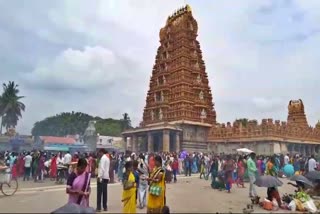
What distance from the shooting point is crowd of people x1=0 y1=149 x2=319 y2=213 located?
7.09m

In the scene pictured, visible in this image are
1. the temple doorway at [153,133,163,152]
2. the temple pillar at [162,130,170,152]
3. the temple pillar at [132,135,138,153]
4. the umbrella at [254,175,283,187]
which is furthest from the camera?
the temple pillar at [132,135,138,153]

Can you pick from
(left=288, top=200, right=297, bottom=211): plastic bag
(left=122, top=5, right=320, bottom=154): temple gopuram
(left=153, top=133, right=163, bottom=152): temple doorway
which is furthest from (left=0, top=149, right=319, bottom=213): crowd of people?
(left=153, top=133, right=163, bottom=152): temple doorway

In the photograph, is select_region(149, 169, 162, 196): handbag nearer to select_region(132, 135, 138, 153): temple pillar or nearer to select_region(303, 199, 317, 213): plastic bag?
select_region(303, 199, 317, 213): plastic bag

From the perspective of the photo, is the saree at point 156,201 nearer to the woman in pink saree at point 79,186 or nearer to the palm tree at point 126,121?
the woman in pink saree at point 79,186

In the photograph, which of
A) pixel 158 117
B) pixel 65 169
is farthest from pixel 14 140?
pixel 65 169

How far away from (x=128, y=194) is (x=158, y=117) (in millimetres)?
Result: 36521

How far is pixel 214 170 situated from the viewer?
1739cm

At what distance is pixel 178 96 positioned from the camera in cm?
4219

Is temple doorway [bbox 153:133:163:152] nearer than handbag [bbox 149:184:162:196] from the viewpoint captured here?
No

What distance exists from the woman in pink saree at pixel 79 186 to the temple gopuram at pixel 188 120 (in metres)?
30.0

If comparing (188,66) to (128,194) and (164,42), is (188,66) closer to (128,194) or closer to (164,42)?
(164,42)

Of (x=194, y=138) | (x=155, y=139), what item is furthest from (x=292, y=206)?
(x=155, y=139)

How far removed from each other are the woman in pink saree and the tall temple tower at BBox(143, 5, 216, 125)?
1318 inches

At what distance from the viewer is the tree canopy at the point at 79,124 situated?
263 ft
